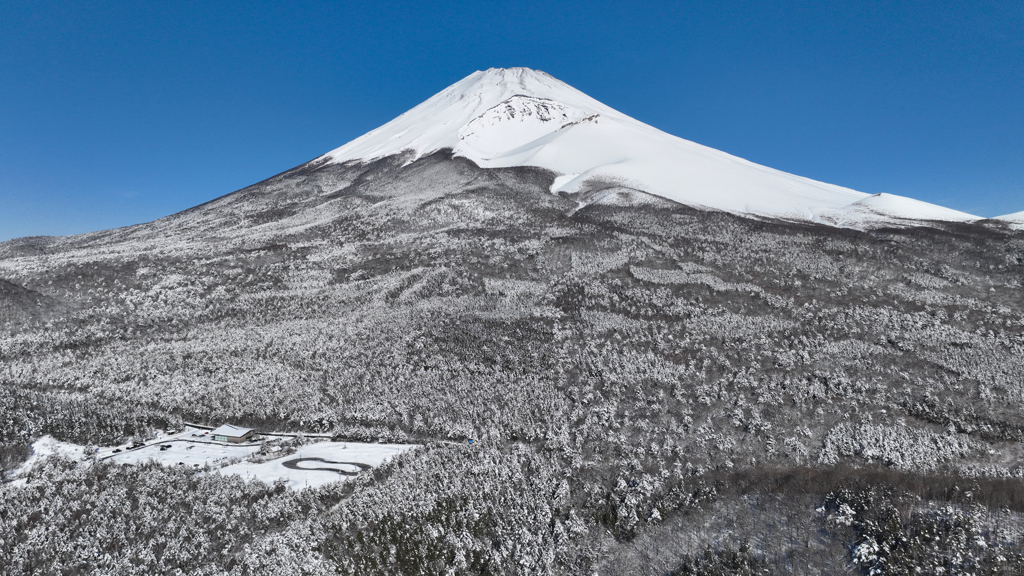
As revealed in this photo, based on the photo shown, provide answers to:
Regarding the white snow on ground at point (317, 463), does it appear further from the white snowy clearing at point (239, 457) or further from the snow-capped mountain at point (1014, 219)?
the snow-capped mountain at point (1014, 219)

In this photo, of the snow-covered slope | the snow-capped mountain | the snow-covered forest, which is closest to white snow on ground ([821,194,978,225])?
the snow-covered slope

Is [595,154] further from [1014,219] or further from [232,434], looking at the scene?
[232,434]

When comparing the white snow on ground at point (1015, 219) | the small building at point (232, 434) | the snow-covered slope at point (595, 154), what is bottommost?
the small building at point (232, 434)

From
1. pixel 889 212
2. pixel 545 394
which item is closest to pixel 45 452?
pixel 545 394

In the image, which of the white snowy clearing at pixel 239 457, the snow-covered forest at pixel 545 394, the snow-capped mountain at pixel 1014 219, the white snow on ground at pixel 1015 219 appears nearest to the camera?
the snow-covered forest at pixel 545 394

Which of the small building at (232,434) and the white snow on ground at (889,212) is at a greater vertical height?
the white snow on ground at (889,212)

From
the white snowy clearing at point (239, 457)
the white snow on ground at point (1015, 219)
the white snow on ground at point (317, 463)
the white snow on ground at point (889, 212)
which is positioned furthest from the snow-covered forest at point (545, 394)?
the white snow on ground at point (1015, 219)

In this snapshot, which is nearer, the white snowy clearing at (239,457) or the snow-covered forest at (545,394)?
the snow-covered forest at (545,394)

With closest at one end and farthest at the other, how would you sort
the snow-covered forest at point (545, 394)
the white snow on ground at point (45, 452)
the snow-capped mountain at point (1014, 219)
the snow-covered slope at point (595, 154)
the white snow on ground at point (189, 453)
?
1. the snow-covered forest at point (545, 394)
2. the white snow on ground at point (45, 452)
3. the white snow on ground at point (189, 453)
4. the snow-capped mountain at point (1014, 219)
5. the snow-covered slope at point (595, 154)
